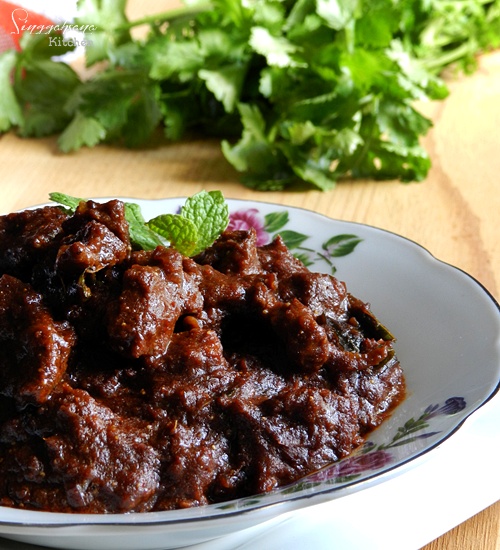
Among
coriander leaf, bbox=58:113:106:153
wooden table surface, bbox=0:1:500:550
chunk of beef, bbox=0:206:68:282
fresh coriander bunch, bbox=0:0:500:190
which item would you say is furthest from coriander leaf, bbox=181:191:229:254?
coriander leaf, bbox=58:113:106:153

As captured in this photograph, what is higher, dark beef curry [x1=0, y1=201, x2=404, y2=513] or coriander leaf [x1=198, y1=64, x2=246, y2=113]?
dark beef curry [x1=0, y1=201, x2=404, y2=513]

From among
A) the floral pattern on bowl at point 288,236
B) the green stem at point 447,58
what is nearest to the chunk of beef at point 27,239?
the floral pattern on bowl at point 288,236

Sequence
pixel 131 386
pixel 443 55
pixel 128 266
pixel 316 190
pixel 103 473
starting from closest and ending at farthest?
pixel 103 473 < pixel 131 386 < pixel 128 266 < pixel 316 190 < pixel 443 55

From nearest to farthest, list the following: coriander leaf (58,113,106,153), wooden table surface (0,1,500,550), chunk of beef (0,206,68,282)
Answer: chunk of beef (0,206,68,282)
wooden table surface (0,1,500,550)
coriander leaf (58,113,106,153)

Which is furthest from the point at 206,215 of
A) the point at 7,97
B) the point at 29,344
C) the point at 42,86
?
the point at 42,86

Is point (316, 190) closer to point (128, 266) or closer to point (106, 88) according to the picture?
point (106, 88)

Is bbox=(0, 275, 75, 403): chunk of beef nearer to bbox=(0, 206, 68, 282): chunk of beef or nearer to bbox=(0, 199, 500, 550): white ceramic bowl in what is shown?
bbox=(0, 206, 68, 282): chunk of beef

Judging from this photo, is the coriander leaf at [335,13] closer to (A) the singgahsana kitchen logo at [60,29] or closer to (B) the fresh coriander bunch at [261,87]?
(B) the fresh coriander bunch at [261,87]

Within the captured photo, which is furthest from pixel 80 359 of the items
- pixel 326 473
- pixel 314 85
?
pixel 314 85
